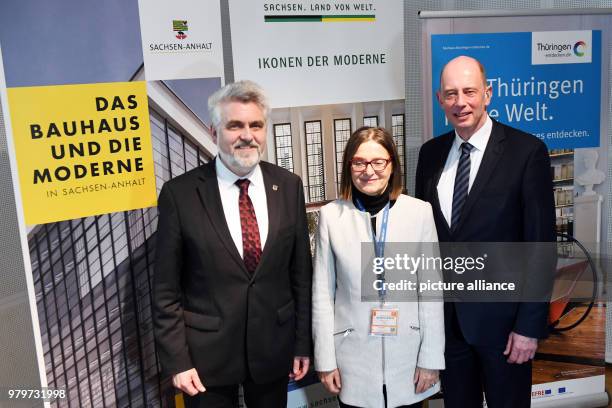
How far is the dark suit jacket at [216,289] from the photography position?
1.91 m

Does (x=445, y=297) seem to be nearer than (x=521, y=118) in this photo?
Yes

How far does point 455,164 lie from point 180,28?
1.37 metres

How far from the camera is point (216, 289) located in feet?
6.31

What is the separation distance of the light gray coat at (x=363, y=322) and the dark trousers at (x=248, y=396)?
0.21 m

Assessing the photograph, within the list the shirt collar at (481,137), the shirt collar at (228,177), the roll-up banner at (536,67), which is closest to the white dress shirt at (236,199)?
the shirt collar at (228,177)

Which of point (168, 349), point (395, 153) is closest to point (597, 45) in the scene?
point (395, 153)

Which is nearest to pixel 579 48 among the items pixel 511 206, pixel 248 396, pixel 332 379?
pixel 511 206

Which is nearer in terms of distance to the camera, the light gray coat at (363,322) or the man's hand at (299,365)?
the light gray coat at (363,322)

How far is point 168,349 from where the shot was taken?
6.29 ft

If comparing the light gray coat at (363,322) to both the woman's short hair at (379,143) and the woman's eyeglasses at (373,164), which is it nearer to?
the woman's short hair at (379,143)

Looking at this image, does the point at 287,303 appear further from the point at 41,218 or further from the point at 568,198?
the point at 568,198

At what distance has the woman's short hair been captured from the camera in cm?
197

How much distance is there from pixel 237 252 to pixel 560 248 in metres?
2.14

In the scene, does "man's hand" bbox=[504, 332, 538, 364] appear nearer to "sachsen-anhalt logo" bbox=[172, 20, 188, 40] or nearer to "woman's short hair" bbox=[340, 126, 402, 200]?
"woman's short hair" bbox=[340, 126, 402, 200]
